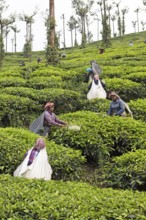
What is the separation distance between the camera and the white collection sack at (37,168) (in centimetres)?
709

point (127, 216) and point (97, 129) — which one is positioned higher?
point (97, 129)

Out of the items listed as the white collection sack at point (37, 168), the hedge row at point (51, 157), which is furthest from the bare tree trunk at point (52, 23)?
the white collection sack at point (37, 168)

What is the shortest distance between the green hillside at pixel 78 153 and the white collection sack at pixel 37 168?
0.35 metres

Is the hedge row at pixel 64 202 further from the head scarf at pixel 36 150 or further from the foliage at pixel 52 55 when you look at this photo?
the foliage at pixel 52 55

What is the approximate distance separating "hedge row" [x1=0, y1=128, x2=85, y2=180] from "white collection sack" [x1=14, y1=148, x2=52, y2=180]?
14.5 inches

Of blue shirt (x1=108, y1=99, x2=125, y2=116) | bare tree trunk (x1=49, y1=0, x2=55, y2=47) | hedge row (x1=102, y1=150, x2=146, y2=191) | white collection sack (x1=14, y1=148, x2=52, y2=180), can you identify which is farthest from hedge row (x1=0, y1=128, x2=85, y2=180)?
bare tree trunk (x1=49, y1=0, x2=55, y2=47)

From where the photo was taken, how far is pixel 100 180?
8.06 meters

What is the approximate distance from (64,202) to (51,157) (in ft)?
7.74

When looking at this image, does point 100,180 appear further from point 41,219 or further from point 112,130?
point 41,219

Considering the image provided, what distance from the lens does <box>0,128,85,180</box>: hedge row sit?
768 centimetres

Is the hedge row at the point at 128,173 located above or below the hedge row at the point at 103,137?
below

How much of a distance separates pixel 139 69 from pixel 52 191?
1205cm

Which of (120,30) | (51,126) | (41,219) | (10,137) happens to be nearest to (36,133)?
(51,126)

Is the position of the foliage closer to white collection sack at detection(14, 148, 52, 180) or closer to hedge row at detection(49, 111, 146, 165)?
hedge row at detection(49, 111, 146, 165)
